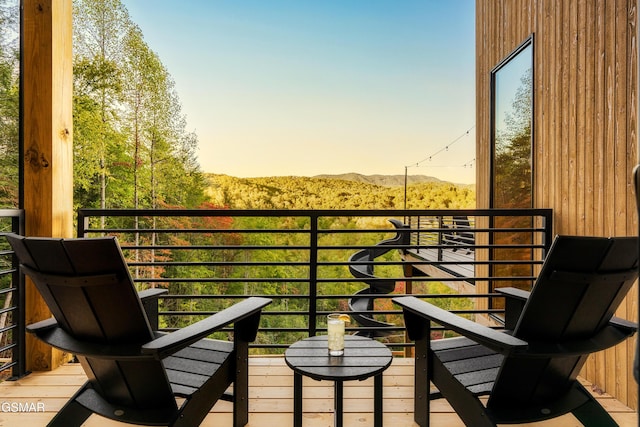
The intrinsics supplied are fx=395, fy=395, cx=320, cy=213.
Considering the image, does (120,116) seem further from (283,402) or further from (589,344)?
(589,344)

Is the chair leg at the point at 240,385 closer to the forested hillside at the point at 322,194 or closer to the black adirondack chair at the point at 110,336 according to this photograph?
the black adirondack chair at the point at 110,336

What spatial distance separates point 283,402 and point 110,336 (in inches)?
46.8

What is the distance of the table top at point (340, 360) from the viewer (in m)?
1.55

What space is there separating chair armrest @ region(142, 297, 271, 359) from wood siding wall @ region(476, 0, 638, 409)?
2.09 meters

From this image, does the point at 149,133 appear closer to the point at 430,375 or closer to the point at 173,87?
the point at 173,87

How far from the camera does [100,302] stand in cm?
137

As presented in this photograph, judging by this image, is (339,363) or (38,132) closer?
(339,363)

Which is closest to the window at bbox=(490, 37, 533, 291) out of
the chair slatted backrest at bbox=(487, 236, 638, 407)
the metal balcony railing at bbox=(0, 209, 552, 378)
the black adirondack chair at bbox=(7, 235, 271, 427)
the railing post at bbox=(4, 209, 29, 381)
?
the metal balcony railing at bbox=(0, 209, 552, 378)

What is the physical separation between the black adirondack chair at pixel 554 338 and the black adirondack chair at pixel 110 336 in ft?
3.26

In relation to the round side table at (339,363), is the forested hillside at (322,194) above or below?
above

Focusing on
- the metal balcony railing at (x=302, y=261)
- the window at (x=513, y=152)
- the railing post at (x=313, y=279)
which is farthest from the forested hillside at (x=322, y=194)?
the railing post at (x=313, y=279)

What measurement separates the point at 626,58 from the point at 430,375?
2.13 m

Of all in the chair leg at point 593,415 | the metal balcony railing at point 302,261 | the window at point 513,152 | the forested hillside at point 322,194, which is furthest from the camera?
the forested hillside at point 322,194

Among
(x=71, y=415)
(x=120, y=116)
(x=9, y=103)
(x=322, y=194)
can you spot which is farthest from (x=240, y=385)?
(x=322, y=194)
